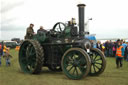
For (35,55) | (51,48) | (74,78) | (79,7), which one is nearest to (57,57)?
(51,48)

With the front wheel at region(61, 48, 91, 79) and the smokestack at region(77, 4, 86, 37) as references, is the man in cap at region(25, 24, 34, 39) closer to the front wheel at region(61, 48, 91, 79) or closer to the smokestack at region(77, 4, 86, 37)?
the smokestack at region(77, 4, 86, 37)

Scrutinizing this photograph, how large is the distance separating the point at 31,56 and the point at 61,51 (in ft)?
4.25

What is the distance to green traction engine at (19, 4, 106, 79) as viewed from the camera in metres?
6.66

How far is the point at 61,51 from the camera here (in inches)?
293

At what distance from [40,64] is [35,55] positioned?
0.61 m

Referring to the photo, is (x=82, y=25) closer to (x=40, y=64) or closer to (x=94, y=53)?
(x=94, y=53)

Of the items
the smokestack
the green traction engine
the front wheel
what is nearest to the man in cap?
the green traction engine

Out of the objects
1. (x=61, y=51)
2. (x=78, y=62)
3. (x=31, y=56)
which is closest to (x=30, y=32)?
(x=31, y=56)

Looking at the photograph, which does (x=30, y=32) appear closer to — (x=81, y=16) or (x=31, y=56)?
(x=31, y=56)

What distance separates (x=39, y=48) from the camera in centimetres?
738

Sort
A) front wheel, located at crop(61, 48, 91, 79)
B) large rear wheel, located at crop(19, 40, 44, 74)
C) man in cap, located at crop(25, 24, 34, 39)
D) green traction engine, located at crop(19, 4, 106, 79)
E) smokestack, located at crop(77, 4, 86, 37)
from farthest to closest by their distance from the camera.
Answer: man in cap, located at crop(25, 24, 34, 39) → smokestack, located at crop(77, 4, 86, 37) → large rear wheel, located at crop(19, 40, 44, 74) → green traction engine, located at crop(19, 4, 106, 79) → front wheel, located at crop(61, 48, 91, 79)

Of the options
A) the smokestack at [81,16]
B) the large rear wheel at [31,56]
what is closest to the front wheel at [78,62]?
the large rear wheel at [31,56]

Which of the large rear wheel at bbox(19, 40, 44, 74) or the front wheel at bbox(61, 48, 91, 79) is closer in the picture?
the front wheel at bbox(61, 48, 91, 79)

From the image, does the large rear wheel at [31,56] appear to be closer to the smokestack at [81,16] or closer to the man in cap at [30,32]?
the man in cap at [30,32]
